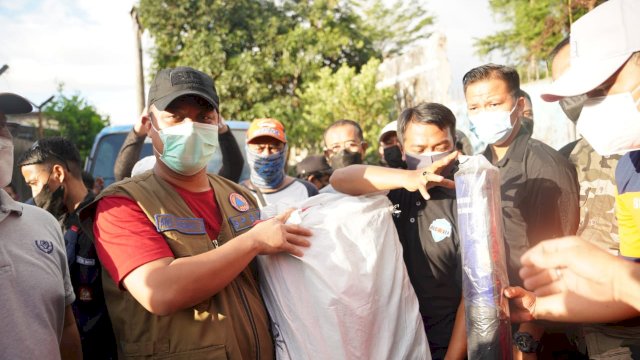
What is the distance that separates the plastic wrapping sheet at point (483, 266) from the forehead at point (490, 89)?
1238mm

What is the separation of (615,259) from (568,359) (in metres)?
1.05

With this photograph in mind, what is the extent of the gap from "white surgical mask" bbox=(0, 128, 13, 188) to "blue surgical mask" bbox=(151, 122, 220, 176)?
522mm

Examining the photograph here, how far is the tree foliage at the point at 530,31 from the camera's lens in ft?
46.4

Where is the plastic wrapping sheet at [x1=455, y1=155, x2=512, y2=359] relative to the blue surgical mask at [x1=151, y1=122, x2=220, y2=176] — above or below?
below

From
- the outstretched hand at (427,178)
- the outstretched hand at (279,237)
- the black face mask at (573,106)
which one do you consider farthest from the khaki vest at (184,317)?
the black face mask at (573,106)

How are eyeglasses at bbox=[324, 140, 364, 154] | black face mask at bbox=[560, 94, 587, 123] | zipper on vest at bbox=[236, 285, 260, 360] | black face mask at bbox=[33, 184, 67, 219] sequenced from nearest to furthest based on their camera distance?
zipper on vest at bbox=[236, 285, 260, 360] → black face mask at bbox=[560, 94, 587, 123] → black face mask at bbox=[33, 184, 67, 219] → eyeglasses at bbox=[324, 140, 364, 154]

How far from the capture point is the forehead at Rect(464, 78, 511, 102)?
274 centimetres

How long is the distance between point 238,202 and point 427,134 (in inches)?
35.5

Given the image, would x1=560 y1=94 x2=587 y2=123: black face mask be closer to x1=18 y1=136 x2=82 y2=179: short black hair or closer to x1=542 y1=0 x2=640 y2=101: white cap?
x1=542 y1=0 x2=640 y2=101: white cap

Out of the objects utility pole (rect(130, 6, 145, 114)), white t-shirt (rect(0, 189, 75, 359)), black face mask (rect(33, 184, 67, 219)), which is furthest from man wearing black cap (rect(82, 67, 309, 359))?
utility pole (rect(130, 6, 145, 114))

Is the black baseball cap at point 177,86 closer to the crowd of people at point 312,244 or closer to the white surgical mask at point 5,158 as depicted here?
the crowd of people at point 312,244

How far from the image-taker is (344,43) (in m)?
16.6

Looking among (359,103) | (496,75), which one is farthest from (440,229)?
(359,103)

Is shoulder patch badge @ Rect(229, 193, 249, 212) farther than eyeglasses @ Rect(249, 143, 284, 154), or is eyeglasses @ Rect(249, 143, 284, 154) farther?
eyeglasses @ Rect(249, 143, 284, 154)
